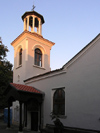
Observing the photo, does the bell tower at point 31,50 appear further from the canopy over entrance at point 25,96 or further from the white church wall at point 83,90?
the white church wall at point 83,90

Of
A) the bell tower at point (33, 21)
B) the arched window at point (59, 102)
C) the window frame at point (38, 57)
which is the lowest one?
the arched window at point (59, 102)

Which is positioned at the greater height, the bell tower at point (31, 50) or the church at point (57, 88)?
the bell tower at point (31, 50)

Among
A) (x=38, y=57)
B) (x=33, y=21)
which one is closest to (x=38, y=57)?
(x=38, y=57)

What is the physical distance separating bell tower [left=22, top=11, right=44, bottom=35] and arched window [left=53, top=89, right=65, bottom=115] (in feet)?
29.8

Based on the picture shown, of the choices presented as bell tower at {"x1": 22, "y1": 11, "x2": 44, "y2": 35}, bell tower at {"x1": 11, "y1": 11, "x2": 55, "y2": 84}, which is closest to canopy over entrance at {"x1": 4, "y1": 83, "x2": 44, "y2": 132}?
bell tower at {"x1": 11, "y1": 11, "x2": 55, "y2": 84}

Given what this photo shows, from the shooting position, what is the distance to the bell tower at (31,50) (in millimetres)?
15804

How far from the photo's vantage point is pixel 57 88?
11.1 m

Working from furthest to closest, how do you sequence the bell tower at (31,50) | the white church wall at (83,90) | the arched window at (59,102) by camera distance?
the bell tower at (31,50), the arched window at (59,102), the white church wall at (83,90)

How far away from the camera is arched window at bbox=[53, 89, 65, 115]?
1053 cm

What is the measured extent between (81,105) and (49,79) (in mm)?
3682

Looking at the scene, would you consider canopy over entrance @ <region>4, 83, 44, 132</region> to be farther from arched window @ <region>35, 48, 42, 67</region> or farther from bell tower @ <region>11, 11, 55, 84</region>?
arched window @ <region>35, 48, 42, 67</region>

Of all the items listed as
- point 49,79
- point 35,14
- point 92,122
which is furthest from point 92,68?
point 35,14

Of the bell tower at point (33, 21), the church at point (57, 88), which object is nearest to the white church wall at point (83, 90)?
the church at point (57, 88)

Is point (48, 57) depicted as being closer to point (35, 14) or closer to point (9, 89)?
point (35, 14)
